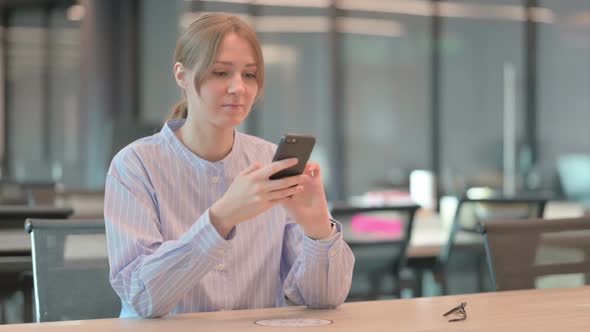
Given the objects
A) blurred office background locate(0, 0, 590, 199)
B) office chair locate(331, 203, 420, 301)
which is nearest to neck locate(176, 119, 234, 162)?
office chair locate(331, 203, 420, 301)

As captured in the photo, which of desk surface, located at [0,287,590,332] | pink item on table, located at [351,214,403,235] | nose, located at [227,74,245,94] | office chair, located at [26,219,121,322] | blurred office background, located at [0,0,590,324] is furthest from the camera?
blurred office background, located at [0,0,590,324]

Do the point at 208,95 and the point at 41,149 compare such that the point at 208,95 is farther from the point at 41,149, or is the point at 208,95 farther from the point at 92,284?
the point at 41,149

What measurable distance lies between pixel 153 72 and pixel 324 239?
28.1 feet

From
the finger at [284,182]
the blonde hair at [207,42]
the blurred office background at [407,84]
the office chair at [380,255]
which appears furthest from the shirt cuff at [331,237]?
the blurred office background at [407,84]

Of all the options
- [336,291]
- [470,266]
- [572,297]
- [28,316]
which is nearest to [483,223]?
[572,297]

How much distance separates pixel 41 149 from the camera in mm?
13078

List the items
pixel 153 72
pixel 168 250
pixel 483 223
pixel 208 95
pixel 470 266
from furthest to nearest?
Result: pixel 153 72
pixel 470 266
pixel 483 223
pixel 208 95
pixel 168 250

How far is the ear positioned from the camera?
1.97m

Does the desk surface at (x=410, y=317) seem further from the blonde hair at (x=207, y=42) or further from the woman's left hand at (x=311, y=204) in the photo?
the blonde hair at (x=207, y=42)

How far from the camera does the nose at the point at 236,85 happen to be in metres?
1.88

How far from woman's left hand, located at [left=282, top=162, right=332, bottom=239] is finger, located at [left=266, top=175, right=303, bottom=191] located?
131mm

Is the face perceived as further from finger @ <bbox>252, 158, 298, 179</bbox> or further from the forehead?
finger @ <bbox>252, 158, 298, 179</bbox>

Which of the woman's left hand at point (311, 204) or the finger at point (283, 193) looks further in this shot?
the woman's left hand at point (311, 204)

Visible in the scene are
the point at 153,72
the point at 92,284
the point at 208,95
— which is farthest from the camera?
the point at 153,72
